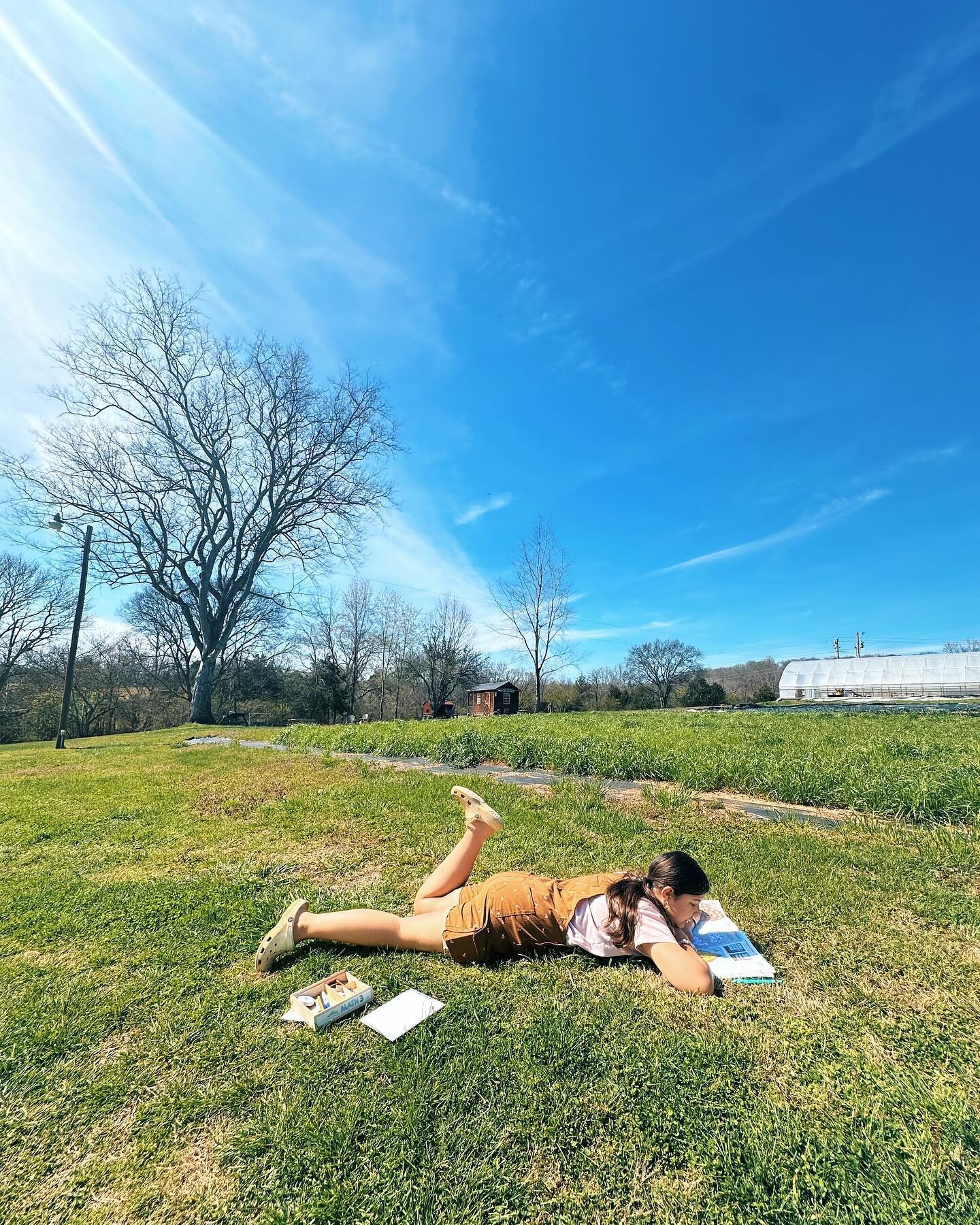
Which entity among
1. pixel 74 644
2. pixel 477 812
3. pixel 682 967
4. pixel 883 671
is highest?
pixel 883 671

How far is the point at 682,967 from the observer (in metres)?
2.16

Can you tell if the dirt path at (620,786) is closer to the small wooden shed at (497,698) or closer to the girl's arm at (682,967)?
the girl's arm at (682,967)

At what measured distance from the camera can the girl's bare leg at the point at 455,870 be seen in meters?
2.83

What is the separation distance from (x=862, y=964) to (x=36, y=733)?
31364mm

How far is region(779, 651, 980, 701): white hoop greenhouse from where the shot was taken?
41.6 meters

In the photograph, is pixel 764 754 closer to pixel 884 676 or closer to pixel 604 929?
pixel 604 929

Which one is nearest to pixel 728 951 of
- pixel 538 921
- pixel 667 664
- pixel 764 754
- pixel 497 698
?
pixel 538 921

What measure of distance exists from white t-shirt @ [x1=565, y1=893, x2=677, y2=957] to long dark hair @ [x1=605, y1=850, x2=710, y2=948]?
2cm

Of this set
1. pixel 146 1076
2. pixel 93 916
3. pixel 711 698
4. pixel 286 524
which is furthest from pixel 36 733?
pixel 711 698

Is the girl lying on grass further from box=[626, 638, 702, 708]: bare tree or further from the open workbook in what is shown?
box=[626, 638, 702, 708]: bare tree

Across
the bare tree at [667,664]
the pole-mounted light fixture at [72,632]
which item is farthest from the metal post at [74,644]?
the bare tree at [667,664]

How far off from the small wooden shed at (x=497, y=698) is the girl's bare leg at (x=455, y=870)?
2707cm

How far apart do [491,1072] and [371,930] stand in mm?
1024

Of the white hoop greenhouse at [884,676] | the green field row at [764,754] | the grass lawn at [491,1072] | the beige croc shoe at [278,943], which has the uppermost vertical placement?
the white hoop greenhouse at [884,676]
